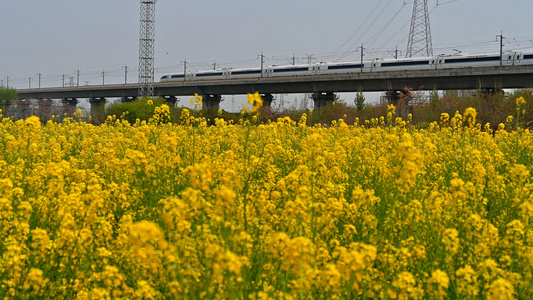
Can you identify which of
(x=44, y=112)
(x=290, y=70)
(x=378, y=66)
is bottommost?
(x=44, y=112)

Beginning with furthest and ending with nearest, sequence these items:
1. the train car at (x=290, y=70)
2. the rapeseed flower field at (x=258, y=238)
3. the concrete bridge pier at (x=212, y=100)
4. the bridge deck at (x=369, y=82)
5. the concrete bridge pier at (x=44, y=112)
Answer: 1. the concrete bridge pier at (x=212, y=100)
2. the train car at (x=290, y=70)
3. the concrete bridge pier at (x=44, y=112)
4. the bridge deck at (x=369, y=82)
5. the rapeseed flower field at (x=258, y=238)

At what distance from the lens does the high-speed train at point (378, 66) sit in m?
38.3

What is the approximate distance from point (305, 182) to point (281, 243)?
5.30 feet

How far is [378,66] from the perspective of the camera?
46500 mm

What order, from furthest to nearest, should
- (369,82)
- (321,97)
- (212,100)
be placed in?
1. (212,100)
2. (321,97)
3. (369,82)

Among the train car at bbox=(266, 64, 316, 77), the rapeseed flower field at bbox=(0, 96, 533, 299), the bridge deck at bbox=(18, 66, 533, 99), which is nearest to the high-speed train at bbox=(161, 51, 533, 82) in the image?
the train car at bbox=(266, 64, 316, 77)

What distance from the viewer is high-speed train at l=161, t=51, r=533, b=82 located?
38.3m

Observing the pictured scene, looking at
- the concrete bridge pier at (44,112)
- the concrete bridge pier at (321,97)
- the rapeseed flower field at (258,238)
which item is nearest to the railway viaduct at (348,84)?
the concrete bridge pier at (321,97)

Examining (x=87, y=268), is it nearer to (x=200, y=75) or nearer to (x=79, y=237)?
(x=79, y=237)

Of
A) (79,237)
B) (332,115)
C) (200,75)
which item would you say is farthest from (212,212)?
(200,75)

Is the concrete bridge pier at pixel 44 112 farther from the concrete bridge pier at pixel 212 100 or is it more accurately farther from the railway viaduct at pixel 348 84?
the concrete bridge pier at pixel 212 100

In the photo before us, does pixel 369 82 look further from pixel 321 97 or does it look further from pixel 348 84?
pixel 321 97

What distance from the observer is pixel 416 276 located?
10.3 ft

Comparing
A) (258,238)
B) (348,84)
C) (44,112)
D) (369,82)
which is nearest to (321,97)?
(348,84)
